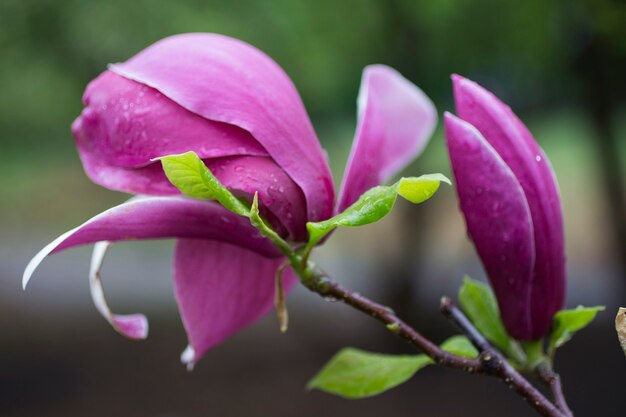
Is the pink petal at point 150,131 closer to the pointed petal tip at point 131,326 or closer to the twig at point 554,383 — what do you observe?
the pointed petal tip at point 131,326

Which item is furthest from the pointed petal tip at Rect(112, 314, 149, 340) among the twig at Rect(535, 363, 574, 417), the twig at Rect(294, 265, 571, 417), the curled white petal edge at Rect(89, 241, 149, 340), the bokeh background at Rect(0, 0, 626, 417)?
the bokeh background at Rect(0, 0, 626, 417)

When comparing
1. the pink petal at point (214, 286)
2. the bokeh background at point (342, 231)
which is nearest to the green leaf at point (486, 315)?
the pink petal at point (214, 286)

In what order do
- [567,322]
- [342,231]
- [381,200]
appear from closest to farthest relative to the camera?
[381,200] → [567,322] → [342,231]

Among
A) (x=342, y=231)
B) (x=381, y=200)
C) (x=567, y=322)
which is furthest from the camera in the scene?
(x=342, y=231)

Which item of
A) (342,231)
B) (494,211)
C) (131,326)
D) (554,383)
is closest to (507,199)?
(494,211)

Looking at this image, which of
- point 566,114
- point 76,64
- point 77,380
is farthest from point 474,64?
point 77,380

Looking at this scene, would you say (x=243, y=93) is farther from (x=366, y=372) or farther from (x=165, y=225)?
(x=366, y=372)

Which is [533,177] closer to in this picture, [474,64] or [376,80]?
[376,80]

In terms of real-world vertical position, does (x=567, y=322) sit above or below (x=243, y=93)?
below
